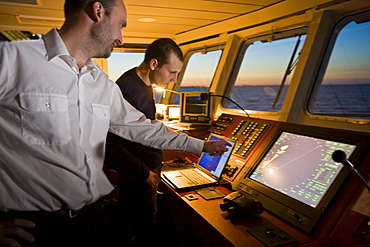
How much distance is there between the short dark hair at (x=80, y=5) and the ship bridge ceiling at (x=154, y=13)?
1.69 metres

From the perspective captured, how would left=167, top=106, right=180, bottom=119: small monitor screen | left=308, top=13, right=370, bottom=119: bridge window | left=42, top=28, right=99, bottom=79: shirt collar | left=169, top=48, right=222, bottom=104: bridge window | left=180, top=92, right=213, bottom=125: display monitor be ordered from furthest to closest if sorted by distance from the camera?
left=169, top=48, right=222, bottom=104: bridge window < left=167, top=106, right=180, bottom=119: small monitor screen < left=180, top=92, right=213, bottom=125: display monitor < left=308, top=13, right=370, bottom=119: bridge window < left=42, top=28, right=99, bottom=79: shirt collar

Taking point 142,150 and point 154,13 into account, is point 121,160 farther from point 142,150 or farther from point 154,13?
point 154,13

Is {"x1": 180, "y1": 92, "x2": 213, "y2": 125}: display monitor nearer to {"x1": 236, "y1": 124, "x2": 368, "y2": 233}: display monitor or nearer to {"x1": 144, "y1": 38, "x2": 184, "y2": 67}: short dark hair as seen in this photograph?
{"x1": 144, "y1": 38, "x2": 184, "y2": 67}: short dark hair

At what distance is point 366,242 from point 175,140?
103cm

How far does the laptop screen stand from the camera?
1740 mm

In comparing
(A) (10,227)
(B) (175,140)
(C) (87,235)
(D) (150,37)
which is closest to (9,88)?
(A) (10,227)

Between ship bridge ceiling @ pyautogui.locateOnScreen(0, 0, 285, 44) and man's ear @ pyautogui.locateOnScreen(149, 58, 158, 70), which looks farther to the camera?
ship bridge ceiling @ pyautogui.locateOnScreen(0, 0, 285, 44)

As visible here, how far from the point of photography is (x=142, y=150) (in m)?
1.79

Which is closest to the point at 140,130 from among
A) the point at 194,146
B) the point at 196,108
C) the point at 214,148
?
the point at 194,146

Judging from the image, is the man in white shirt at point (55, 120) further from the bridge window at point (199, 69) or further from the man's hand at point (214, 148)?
the bridge window at point (199, 69)

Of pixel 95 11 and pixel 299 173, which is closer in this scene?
pixel 95 11

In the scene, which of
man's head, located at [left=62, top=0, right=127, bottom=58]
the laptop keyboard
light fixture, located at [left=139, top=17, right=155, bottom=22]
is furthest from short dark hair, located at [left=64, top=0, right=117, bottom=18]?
light fixture, located at [left=139, top=17, right=155, bottom=22]

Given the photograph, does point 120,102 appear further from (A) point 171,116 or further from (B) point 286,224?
(A) point 171,116

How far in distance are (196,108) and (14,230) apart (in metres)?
2.21
